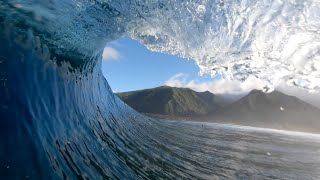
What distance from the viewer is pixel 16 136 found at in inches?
213

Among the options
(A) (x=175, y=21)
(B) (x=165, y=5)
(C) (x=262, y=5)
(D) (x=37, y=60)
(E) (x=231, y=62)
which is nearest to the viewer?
(D) (x=37, y=60)

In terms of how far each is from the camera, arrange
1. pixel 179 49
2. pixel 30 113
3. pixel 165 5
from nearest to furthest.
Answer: pixel 30 113
pixel 165 5
pixel 179 49

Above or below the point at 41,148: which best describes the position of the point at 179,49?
above

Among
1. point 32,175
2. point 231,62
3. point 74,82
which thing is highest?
point 231,62

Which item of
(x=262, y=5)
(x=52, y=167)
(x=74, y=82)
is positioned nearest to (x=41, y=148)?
(x=52, y=167)

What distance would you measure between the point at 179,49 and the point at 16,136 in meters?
7.76

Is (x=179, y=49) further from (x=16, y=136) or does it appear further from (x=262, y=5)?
(x=16, y=136)

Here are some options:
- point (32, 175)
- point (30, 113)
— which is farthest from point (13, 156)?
point (30, 113)

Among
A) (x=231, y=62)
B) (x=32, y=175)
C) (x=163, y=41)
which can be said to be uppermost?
(x=163, y=41)

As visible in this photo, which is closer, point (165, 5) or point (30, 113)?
point (30, 113)

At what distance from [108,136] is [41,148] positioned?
5.32 metres

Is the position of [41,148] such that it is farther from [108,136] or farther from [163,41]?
[163,41]

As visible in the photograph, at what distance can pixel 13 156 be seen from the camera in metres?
5.00

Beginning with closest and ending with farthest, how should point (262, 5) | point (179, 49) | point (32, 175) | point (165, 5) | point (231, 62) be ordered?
point (32, 175), point (262, 5), point (165, 5), point (231, 62), point (179, 49)
